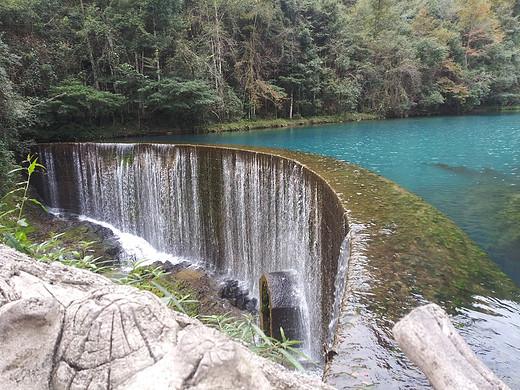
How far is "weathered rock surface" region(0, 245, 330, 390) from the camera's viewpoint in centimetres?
63

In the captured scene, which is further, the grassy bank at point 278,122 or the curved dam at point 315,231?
the grassy bank at point 278,122

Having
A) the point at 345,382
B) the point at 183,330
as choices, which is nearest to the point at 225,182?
the point at 345,382

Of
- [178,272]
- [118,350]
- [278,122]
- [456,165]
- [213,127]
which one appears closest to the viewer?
[118,350]

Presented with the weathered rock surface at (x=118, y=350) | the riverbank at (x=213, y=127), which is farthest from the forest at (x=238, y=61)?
the weathered rock surface at (x=118, y=350)

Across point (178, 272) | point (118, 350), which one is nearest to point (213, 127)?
point (178, 272)

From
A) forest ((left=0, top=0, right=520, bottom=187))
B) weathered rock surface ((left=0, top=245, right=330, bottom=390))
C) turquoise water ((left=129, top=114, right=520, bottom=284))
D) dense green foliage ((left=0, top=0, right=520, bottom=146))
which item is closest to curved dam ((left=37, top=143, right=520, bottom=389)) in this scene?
weathered rock surface ((left=0, top=245, right=330, bottom=390))

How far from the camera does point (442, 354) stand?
75 cm

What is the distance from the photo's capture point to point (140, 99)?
1391cm

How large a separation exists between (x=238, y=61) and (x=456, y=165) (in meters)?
13.0

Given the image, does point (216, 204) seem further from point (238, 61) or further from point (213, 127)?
point (238, 61)

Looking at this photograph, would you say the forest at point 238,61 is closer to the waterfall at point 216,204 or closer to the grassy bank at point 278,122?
the grassy bank at point 278,122

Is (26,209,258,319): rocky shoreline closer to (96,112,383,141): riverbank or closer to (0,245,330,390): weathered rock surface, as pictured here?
(0,245,330,390): weathered rock surface

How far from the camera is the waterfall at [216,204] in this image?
446 cm

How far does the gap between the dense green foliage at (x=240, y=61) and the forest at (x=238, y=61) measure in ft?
0.21
